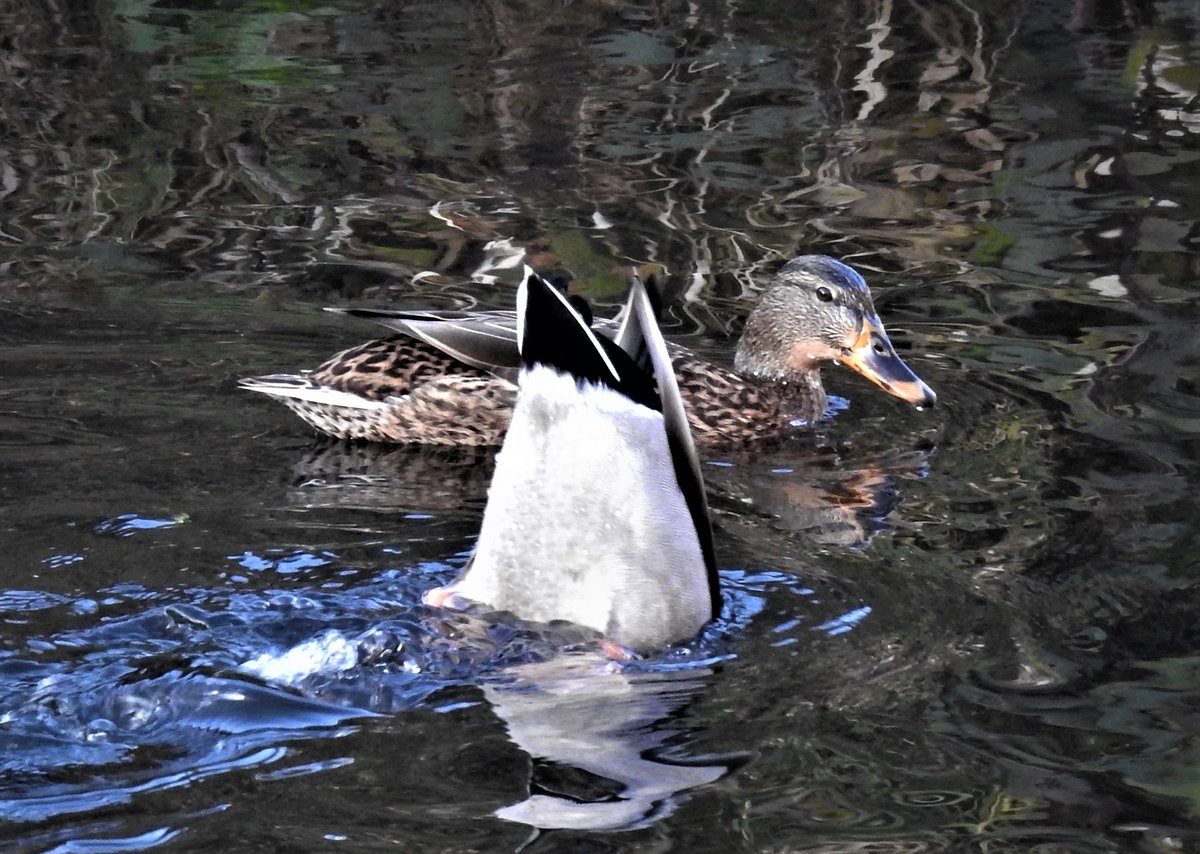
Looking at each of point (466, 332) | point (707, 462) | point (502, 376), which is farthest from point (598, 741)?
point (502, 376)

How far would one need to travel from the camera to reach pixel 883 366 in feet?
22.8

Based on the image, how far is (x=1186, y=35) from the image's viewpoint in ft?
39.2

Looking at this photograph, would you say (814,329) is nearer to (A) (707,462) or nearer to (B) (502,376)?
(A) (707,462)

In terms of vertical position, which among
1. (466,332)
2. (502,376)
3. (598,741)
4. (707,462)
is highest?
(466,332)

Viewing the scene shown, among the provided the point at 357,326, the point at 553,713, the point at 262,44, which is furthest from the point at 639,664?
the point at 262,44

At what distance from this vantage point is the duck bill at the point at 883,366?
6695 millimetres

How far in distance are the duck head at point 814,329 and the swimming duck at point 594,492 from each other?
94.9 inches

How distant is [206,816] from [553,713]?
0.92m

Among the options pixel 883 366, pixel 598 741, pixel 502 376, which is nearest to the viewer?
pixel 598 741

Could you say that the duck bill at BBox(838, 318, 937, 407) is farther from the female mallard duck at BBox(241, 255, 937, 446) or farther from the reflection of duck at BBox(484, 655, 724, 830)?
the reflection of duck at BBox(484, 655, 724, 830)

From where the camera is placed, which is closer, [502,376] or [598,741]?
[598,741]

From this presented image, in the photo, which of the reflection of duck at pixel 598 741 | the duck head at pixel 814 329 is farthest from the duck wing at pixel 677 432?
the duck head at pixel 814 329

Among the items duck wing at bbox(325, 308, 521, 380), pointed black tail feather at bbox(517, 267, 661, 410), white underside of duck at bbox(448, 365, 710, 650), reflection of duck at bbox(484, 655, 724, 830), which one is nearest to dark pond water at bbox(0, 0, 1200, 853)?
reflection of duck at bbox(484, 655, 724, 830)

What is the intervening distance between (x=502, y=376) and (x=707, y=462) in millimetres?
858
